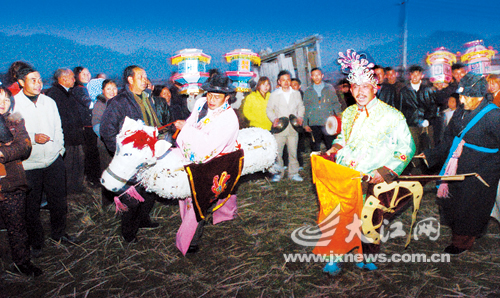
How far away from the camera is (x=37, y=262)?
365cm

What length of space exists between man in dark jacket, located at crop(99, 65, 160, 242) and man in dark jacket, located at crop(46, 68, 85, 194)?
1.81 meters

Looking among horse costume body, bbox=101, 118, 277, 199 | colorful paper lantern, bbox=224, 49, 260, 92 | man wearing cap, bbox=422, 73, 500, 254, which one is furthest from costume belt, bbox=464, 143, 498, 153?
colorful paper lantern, bbox=224, 49, 260, 92

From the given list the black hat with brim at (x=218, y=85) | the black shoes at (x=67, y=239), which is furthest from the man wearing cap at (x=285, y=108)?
the black shoes at (x=67, y=239)

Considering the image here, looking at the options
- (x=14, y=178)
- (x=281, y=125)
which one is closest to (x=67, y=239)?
(x=14, y=178)

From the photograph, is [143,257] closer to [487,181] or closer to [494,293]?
[494,293]

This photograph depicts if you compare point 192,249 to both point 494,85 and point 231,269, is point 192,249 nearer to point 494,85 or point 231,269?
point 231,269

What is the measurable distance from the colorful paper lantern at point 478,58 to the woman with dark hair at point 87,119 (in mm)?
8601

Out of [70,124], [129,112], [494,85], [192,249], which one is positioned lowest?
[192,249]

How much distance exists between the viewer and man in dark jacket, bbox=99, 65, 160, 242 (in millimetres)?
3635

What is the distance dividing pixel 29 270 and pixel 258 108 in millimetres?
4482

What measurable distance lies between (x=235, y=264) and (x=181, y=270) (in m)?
0.63

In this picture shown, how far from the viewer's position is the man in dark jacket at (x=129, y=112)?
363cm

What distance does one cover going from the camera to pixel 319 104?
252 inches

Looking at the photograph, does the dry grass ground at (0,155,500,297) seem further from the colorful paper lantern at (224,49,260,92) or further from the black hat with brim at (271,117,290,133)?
the colorful paper lantern at (224,49,260,92)
